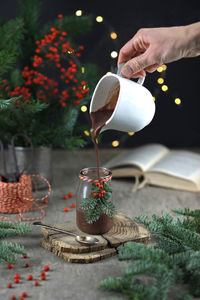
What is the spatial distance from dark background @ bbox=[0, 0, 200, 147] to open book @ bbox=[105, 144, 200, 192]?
1.63 feet

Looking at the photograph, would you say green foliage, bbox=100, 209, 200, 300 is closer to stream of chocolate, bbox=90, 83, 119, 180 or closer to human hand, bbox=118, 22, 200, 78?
stream of chocolate, bbox=90, 83, 119, 180

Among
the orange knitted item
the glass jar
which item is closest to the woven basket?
the orange knitted item

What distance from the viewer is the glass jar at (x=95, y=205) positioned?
4.02 ft

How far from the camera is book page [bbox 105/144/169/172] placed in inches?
73.2

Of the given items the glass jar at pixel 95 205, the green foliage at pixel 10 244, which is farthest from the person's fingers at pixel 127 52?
the green foliage at pixel 10 244

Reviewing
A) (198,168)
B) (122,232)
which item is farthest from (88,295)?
(198,168)

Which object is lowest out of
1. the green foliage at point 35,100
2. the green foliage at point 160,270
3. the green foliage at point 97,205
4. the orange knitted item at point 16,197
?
the orange knitted item at point 16,197

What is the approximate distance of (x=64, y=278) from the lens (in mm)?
1079

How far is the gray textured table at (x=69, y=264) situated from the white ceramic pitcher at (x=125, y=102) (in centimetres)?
31

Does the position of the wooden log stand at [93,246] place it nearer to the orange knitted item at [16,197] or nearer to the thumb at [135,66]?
the orange knitted item at [16,197]

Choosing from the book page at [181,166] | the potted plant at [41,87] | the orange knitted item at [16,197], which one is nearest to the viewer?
the orange knitted item at [16,197]

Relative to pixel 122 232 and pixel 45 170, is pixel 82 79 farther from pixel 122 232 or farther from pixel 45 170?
pixel 122 232

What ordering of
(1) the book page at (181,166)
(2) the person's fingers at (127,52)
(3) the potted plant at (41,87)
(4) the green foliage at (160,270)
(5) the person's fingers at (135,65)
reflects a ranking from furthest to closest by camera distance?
(1) the book page at (181,166), (3) the potted plant at (41,87), (2) the person's fingers at (127,52), (5) the person's fingers at (135,65), (4) the green foliage at (160,270)

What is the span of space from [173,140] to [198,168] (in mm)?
700
